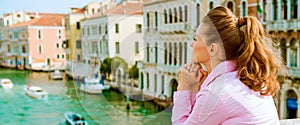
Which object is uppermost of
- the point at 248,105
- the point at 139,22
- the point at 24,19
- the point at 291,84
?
the point at 24,19

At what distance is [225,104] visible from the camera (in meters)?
0.35

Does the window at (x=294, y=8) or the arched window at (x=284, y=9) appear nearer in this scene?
the window at (x=294, y=8)

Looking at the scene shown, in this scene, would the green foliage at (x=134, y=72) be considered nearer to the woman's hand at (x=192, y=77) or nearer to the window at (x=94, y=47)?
the window at (x=94, y=47)

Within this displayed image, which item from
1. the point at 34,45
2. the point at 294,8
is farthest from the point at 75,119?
the point at 294,8

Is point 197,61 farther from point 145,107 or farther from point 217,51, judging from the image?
point 145,107

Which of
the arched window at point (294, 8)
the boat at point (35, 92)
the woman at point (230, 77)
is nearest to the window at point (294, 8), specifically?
the arched window at point (294, 8)

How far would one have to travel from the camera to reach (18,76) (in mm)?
2639

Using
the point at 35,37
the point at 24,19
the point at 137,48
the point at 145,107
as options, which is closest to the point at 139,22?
the point at 137,48

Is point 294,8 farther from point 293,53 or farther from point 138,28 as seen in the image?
point 138,28

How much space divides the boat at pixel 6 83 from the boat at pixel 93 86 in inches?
88.4

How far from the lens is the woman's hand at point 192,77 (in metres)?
0.40

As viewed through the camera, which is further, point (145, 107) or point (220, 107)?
point (145, 107)

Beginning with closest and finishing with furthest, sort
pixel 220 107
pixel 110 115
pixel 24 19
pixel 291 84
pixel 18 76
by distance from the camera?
pixel 220 107 → pixel 110 115 → pixel 24 19 → pixel 18 76 → pixel 291 84

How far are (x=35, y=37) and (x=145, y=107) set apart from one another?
2060 millimetres
